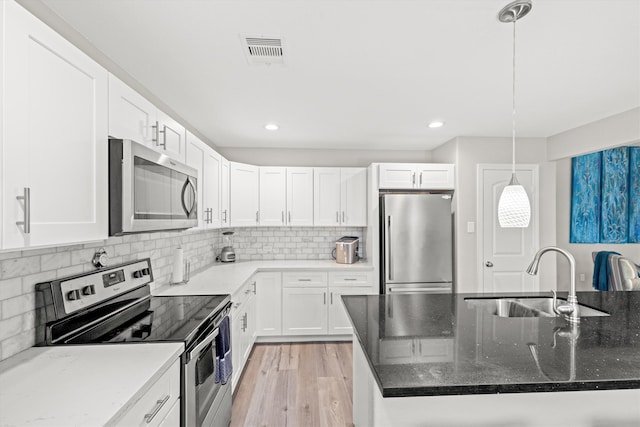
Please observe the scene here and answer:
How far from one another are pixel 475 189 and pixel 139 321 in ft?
11.7

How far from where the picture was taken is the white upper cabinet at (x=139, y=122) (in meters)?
1.47

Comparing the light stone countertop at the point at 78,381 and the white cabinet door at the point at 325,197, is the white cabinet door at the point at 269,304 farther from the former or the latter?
the light stone countertop at the point at 78,381

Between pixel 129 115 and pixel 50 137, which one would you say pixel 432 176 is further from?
pixel 50 137

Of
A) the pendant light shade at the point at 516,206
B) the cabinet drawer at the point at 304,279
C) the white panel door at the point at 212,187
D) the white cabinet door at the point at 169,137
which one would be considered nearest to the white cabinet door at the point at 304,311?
the cabinet drawer at the point at 304,279

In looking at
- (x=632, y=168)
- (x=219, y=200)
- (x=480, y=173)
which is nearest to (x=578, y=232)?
(x=632, y=168)

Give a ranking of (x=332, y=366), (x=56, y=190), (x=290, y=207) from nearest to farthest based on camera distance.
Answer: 1. (x=56, y=190)
2. (x=332, y=366)
3. (x=290, y=207)

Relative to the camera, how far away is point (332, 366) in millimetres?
3273

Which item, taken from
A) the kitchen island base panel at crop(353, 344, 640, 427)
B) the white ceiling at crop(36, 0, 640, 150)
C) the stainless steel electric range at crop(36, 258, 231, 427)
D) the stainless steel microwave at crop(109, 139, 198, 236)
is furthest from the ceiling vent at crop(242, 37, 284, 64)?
the kitchen island base panel at crop(353, 344, 640, 427)

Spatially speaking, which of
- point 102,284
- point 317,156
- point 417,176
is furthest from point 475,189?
point 102,284

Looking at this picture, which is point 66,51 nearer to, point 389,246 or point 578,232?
point 389,246

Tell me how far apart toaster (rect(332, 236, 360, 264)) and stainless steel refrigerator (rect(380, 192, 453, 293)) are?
49 centimetres

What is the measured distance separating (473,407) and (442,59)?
1828mm

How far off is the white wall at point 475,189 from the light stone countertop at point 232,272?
3.62ft

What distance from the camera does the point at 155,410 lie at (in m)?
1.21
